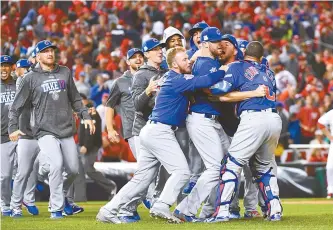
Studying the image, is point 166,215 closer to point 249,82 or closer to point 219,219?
point 219,219

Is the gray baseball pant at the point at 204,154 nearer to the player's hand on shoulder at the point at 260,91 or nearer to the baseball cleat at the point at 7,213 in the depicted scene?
the player's hand on shoulder at the point at 260,91

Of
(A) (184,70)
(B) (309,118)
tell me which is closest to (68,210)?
(A) (184,70)

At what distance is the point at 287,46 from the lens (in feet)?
85.2

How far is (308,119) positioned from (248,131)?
476 inches

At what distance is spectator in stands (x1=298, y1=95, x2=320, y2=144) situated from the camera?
21.9 meters

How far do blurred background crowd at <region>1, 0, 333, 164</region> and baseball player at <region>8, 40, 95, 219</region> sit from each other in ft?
29.9

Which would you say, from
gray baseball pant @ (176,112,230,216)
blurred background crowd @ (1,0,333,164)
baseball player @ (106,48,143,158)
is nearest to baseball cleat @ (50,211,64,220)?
baseball player @ (106,48,143,158)

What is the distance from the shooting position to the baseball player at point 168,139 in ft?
34.0

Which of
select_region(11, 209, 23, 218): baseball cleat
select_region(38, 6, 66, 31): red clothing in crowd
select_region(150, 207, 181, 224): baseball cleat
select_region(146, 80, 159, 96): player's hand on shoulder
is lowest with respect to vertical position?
select_region(11, 209, 23, 218): baseball cleat

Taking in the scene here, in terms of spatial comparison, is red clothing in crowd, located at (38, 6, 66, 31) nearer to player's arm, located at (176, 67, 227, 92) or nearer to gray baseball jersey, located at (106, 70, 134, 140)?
gray baseball jersey, located at (106, 70, 134, 140)

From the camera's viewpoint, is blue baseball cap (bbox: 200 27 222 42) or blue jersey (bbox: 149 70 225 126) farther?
blue baseball cap (bbox: 200 27 222 42)

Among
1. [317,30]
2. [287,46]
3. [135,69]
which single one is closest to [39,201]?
[135,69]

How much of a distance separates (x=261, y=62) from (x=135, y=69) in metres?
2.28

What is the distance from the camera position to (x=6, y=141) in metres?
13.2
